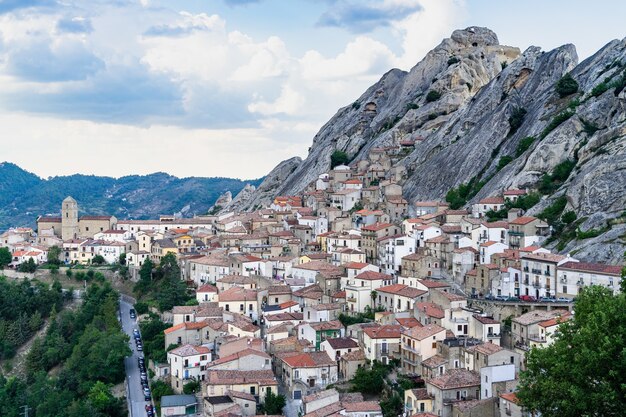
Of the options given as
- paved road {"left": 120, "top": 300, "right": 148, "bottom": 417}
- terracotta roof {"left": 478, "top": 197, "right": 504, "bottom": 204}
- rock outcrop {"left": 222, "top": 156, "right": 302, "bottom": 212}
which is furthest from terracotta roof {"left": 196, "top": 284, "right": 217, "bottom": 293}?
rock outcrop {"left": 222, "top": 156, "right": 302, "bottom": 212}

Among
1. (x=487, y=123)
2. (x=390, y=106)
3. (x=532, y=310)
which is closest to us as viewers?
(x=532, y=310)

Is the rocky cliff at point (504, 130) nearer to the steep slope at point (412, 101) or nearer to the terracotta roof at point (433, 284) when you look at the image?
the steep slope at point (412, 101)

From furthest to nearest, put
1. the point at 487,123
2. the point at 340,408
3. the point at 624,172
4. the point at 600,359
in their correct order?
1. the point at 487,123
2. the point at 624,172
3. the point at 340,408
4. the point at 600,359

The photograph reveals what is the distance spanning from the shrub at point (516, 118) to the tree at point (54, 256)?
48132 millimetres

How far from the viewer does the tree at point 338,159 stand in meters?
104

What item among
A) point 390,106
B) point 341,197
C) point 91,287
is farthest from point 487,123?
point 91,287

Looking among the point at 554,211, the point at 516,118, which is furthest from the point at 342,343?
the point at 516,118

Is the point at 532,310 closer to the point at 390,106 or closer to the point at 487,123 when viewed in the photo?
the point at 487,123

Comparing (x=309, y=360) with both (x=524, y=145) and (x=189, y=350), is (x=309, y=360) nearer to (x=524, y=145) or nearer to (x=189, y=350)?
(x=189, y=350)

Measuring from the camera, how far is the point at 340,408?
131 feet

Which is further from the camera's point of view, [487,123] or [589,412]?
[487,123]

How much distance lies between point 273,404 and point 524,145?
131 ft

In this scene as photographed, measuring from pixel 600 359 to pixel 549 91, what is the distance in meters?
57.8

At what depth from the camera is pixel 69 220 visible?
3900 inches
